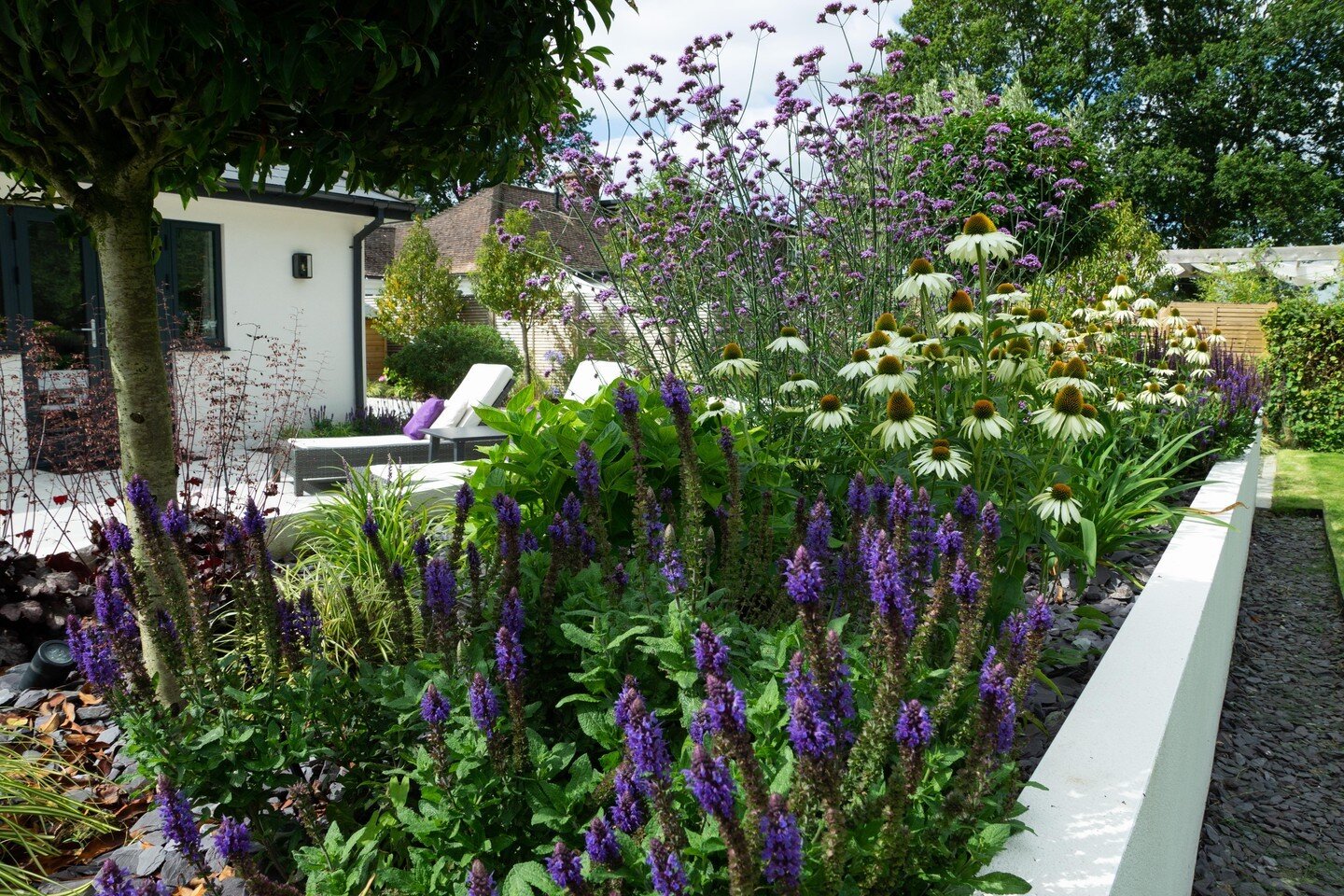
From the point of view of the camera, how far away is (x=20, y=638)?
10.9 ft

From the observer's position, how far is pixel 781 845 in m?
1.06

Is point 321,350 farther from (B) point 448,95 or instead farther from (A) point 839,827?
(A) point 839,827

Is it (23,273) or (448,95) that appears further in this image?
(23,273)

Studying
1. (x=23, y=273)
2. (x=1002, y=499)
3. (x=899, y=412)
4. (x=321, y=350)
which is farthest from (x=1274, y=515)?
(x=23, y=273)

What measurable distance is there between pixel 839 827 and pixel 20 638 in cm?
358

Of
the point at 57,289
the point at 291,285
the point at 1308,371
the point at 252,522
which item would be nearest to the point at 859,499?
the point at 252,522

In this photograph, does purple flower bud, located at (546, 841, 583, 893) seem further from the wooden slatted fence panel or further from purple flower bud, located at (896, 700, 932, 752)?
the wooden slatted fence panel

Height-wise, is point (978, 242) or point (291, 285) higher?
point (291, 285)

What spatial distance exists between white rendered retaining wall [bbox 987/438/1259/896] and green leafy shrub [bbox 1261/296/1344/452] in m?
9.11

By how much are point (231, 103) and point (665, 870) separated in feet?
5.59

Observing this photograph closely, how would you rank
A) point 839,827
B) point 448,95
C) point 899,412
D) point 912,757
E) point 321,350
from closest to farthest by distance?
point 839,827
point 912,757
point 448,95
point 899,412
point 321,350

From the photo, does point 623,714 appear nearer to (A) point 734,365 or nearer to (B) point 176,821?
(B) point 176,821

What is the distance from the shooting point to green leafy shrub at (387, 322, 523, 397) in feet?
51.3

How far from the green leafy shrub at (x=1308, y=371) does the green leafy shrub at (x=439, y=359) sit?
41.4 ft
